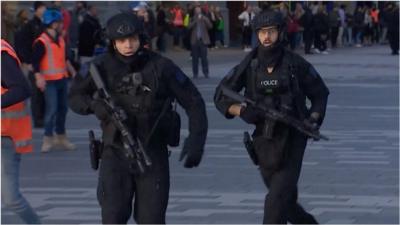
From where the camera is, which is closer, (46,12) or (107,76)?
(107,76)

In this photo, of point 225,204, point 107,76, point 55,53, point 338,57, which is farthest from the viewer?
point 338,57

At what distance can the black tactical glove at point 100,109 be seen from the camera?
733 centimetres

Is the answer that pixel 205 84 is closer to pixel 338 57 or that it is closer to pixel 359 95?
pixel 359 95

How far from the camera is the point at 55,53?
14445 millimetres

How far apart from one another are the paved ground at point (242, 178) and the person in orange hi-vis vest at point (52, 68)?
46cm

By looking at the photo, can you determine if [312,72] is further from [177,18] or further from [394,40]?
[177,18]

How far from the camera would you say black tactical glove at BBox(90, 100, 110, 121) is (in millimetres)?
7332

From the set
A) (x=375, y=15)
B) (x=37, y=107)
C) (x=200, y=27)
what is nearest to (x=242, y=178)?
(x=37, y=107)

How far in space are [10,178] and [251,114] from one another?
171 centimetres

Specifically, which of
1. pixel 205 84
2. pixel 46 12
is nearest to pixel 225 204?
pixel 46 12

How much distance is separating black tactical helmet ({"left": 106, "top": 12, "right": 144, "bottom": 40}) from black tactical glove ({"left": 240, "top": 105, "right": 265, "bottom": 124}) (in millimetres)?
1222

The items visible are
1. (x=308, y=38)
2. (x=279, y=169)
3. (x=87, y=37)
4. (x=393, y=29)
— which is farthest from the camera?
(x=308, y=38)

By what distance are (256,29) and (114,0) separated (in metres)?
25.1

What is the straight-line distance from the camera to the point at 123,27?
291 inches
